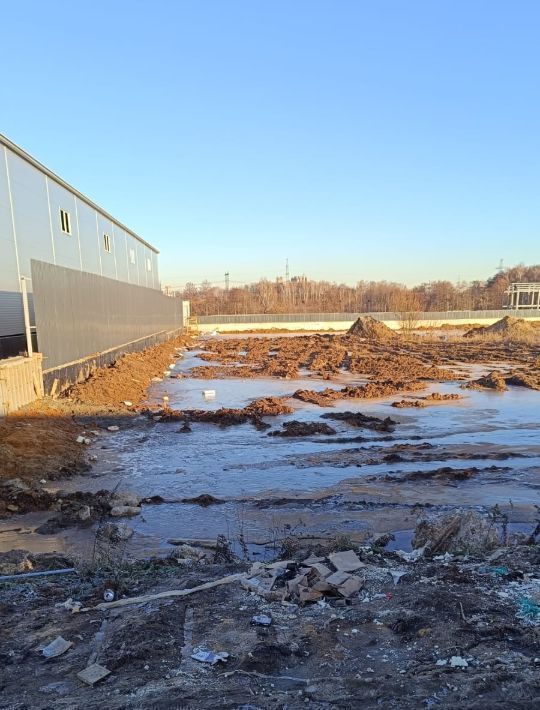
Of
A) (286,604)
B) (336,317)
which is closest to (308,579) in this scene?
(286,604)

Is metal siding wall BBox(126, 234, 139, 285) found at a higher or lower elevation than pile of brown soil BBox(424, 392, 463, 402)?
higher

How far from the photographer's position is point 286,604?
12.9 ft

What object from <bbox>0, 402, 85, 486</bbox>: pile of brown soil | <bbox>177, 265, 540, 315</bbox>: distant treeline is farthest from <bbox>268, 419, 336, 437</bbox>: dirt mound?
<bbox>177, 265, 540, 315</bbox>: distant treeline

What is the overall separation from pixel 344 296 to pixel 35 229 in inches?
3636

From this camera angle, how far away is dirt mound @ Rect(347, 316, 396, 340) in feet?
137

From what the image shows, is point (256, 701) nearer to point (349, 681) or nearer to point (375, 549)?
point (349, 681)

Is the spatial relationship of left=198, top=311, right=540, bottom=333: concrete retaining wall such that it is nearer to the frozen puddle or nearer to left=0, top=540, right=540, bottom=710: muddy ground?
the frozen puddle

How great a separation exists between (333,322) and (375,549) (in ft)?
170

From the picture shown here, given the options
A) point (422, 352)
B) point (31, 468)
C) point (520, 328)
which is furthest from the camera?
point (520, 328)

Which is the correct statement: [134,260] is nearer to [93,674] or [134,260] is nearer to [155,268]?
[155,268]

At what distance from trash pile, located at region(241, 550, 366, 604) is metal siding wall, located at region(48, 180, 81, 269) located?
720 inches

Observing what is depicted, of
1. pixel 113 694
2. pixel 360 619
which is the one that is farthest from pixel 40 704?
pixel 360 619

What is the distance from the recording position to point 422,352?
30297 mm

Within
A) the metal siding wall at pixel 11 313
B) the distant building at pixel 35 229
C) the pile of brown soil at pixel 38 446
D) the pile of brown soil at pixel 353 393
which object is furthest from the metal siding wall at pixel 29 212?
the pile of brown soil at pixel 353 393
